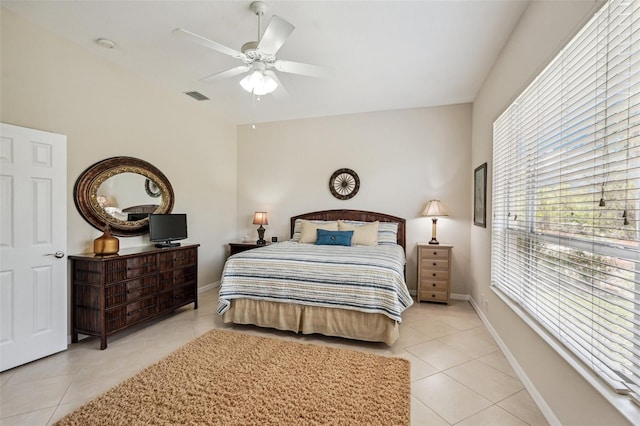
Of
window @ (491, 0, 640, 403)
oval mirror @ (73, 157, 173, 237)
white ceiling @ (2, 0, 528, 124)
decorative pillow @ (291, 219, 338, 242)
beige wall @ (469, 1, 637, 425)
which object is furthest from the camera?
decorative pillow @ (291, 219, 338, 242)

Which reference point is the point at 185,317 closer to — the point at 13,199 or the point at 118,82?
the point at 13,199

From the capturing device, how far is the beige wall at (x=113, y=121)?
2590 mm

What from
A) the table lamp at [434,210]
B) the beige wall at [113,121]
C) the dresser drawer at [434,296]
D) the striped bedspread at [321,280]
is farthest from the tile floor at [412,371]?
the table lamp at [434,210]

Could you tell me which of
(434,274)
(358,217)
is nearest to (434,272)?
(434,274)

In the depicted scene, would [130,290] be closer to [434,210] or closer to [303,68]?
[303,68]

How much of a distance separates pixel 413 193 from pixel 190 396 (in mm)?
3892

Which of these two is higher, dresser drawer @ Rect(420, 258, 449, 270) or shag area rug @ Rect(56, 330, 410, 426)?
dresser drawer @ Rect(420, 258, 449, 270)

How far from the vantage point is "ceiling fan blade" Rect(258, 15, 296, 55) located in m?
1.92

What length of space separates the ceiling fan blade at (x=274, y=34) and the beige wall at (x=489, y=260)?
1.66m

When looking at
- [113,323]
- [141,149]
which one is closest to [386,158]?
[141,149]

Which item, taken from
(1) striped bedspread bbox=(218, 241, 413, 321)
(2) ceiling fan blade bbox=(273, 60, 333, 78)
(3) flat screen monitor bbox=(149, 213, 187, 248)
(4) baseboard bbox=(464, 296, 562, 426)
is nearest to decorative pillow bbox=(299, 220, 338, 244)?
(1) striped bedspread bbox=(218, 241, 413, 321)

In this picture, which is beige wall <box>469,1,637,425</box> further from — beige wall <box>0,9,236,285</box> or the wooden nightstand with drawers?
beige wall <box>0,9,236,285</box>

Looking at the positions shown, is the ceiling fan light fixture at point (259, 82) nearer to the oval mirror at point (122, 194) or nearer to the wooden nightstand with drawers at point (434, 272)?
the oval mirror at point (122, 194)

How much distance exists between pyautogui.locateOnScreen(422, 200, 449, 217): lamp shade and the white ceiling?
60.3 inches
